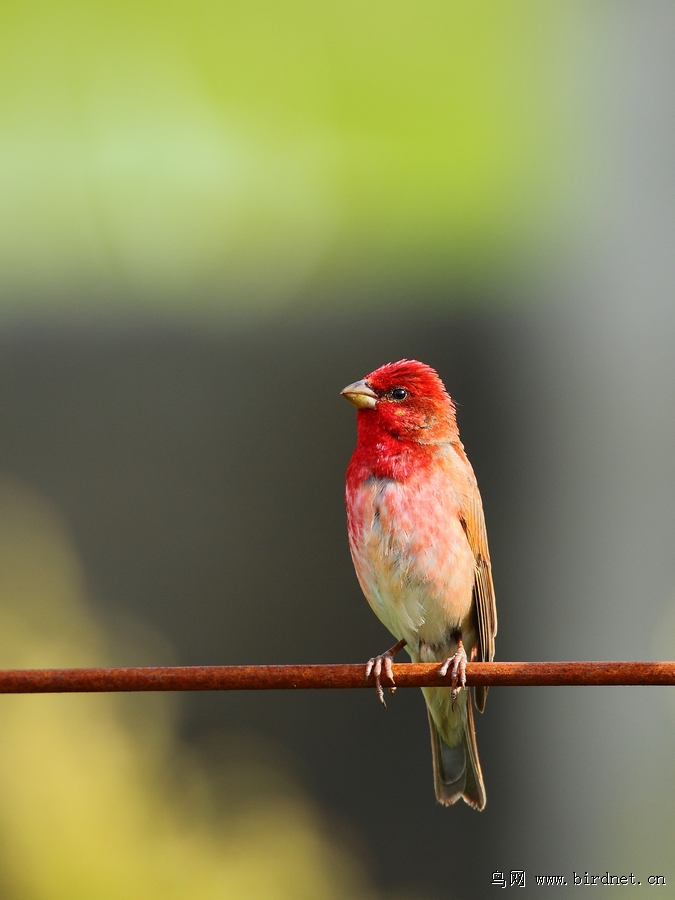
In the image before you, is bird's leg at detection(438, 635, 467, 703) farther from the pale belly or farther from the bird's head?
the bird's head

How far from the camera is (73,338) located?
6926mm

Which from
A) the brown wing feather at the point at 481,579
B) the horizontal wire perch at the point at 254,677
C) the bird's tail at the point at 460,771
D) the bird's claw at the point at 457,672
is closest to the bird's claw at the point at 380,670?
the bird's claw at the point at 457,672

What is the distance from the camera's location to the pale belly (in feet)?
11.7

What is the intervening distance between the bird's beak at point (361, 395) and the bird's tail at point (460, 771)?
3.81 ft

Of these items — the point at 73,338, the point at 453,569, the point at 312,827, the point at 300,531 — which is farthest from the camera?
the point at 73,338

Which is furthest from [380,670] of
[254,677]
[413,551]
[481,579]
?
[481,579]

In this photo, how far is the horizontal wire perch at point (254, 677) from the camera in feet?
7.08

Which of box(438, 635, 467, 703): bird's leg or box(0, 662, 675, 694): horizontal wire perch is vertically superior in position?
box(0, 662, 675, 694): horizontal wire perch

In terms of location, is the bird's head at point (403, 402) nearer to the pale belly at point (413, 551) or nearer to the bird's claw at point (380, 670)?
the pale belly at point (413, 551)

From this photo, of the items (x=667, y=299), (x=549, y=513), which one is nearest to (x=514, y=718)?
(x=549, y=513)

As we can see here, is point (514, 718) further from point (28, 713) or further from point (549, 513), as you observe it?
point (28, 713)

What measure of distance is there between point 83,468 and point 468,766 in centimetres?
350

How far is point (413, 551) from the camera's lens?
11.7 ft

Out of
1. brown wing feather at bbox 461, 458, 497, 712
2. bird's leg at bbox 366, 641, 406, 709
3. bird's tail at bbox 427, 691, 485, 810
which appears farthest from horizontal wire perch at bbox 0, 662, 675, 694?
bird's tail at bbox 427, 691, 485, 810
